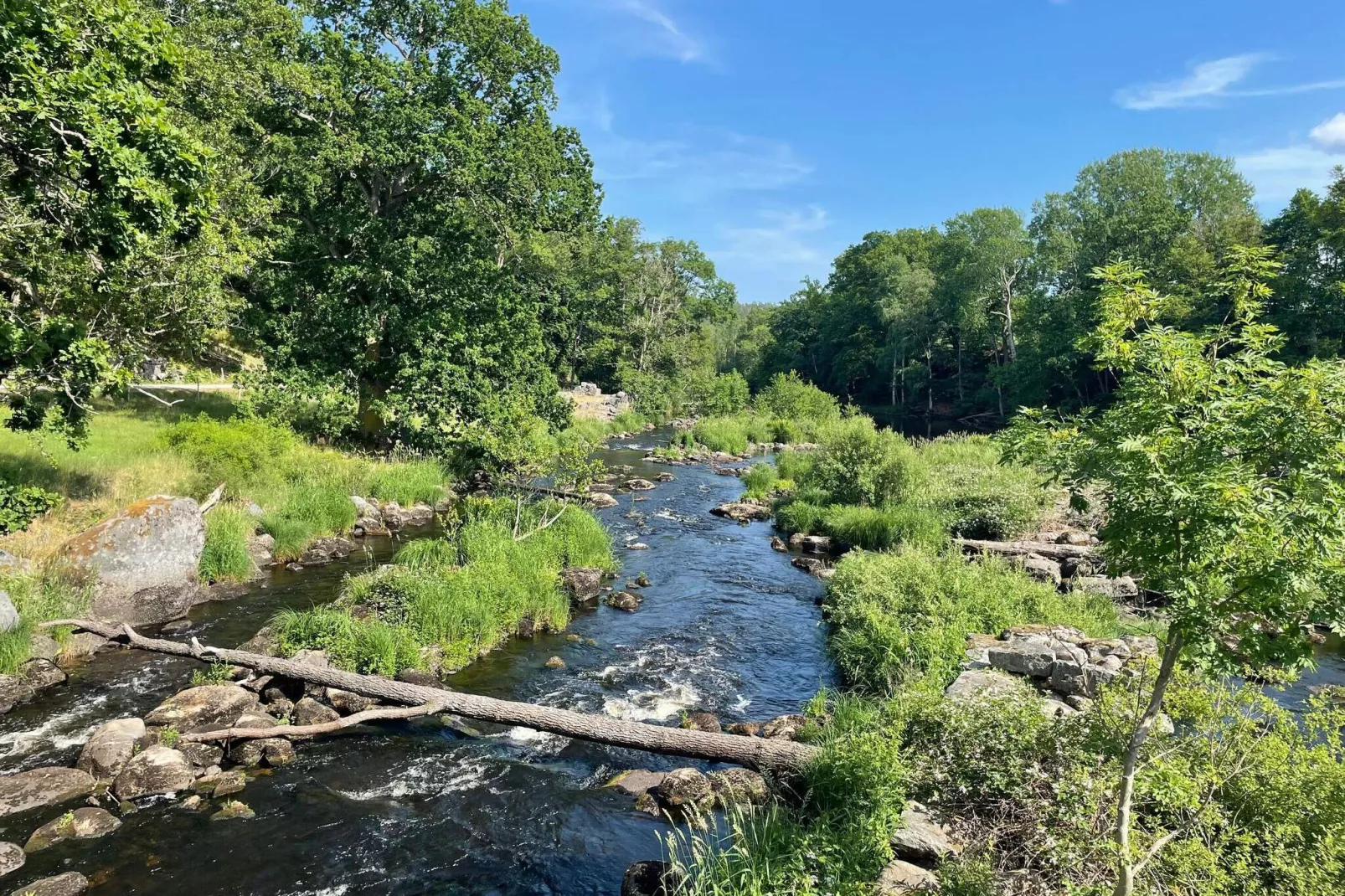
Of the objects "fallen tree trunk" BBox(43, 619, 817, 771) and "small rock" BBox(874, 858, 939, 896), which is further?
"fallen tree trunk" BBox(43, 619, 817, 771)

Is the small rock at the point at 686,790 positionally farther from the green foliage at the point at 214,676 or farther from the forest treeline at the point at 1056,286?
the forest treeline at the point at 1056,286

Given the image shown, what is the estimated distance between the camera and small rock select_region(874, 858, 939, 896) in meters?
6.34

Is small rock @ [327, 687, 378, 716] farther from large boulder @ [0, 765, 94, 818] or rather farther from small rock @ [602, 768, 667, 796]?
small rock @ [602, 768, 667, 796]

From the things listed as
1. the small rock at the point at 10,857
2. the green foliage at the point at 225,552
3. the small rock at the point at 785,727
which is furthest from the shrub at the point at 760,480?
the small rock at the point at 10,857

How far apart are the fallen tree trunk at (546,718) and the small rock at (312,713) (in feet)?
1.11

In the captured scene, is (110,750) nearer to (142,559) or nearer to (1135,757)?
(142,559)

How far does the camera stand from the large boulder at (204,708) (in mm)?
10188

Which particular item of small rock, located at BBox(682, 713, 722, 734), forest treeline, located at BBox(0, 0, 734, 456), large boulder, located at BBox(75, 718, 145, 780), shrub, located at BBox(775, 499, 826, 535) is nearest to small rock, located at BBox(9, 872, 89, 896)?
large boulder, located at BBox(75, 718, 145, 780)

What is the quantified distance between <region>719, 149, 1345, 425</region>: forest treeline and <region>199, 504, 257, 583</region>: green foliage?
33.4 m

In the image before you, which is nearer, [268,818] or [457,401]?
[268,818]

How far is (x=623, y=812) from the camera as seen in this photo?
9.27 m

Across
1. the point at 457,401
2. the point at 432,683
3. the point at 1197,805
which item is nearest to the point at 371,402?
the point at 457,401

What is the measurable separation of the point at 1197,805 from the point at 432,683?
1076cm

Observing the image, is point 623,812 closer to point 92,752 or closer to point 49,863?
point 49,863
